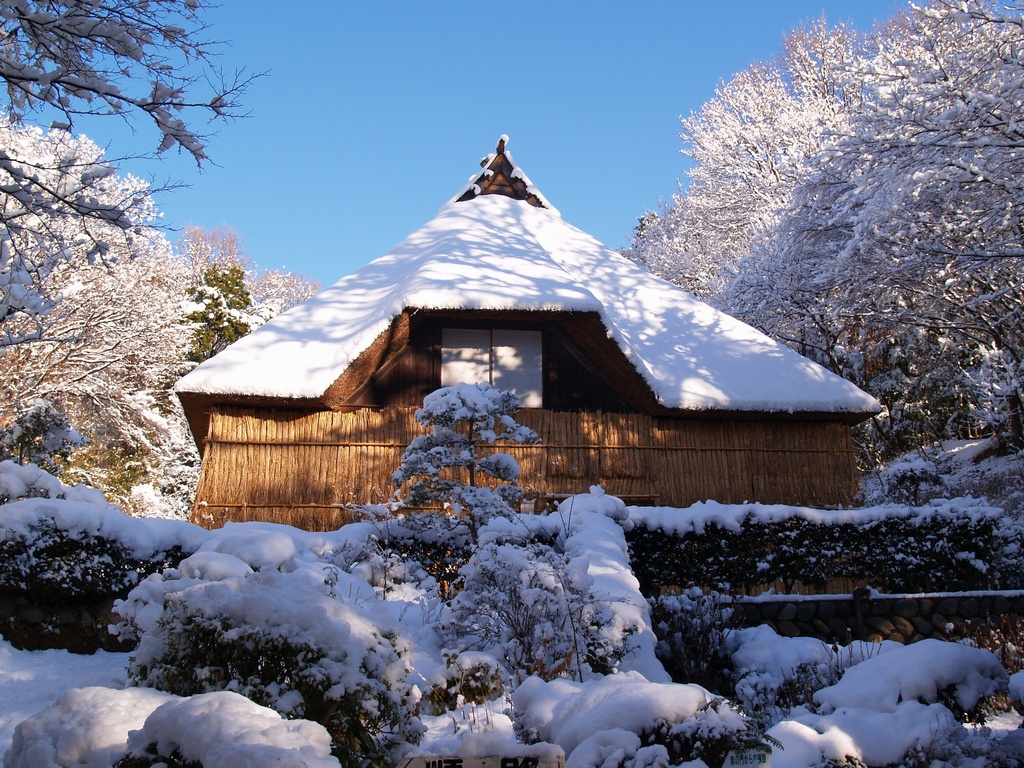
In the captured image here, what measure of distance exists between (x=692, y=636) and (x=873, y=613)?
252cm

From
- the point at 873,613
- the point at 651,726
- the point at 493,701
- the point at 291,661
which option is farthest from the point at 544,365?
the point at 291,661

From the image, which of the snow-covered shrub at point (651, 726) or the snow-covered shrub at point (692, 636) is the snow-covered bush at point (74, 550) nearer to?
the snow-covered shrub at point (692, 636)

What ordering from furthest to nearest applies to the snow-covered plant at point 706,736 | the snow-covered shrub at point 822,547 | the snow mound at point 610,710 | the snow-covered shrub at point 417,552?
the snow-covered shrub at point 822,547, the snow-covered shrub at point 417,552, the snow mound at point 610,710, the snow-covered plant at point 706,736

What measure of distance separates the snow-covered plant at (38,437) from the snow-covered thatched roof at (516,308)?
6.52 ft

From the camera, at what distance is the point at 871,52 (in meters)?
20.4

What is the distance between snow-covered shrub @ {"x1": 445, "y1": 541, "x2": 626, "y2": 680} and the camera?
18.9 feet

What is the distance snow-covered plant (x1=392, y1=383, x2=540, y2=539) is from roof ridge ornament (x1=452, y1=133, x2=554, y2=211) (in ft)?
29.8

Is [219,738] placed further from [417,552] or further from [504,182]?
[504,182]

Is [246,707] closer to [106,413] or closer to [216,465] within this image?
[216,465]

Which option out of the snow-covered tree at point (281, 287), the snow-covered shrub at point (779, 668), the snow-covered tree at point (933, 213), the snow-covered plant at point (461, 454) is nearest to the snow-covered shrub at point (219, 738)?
the snow-covered shrub at point (779, 668)

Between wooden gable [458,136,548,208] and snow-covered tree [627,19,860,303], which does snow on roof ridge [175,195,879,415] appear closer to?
wooden gable [458,136,548,208]

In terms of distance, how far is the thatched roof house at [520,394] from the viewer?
36.4 feet

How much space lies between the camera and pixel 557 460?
38.9ft

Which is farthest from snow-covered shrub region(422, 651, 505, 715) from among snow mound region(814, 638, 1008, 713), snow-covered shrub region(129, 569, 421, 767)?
snow mound region(814, 638, 1008, 713)
